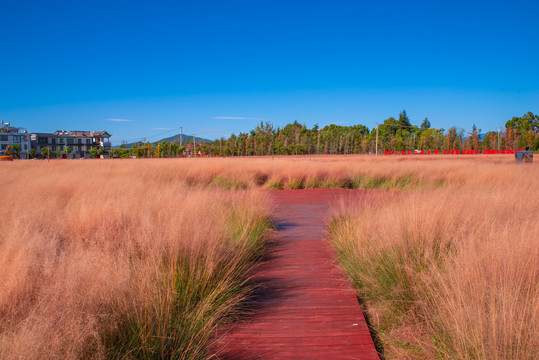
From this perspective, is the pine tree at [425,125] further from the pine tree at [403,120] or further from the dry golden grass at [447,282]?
the dry golden grass at [447,282]

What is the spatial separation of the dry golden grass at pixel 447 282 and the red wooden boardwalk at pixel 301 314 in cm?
22

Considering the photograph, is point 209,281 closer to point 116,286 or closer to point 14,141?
point 116,286

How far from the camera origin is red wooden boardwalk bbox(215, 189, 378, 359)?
2566 millimetres

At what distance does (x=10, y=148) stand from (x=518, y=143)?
112 m

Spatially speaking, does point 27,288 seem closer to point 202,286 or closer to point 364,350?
point 202,286

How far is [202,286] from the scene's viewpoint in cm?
315

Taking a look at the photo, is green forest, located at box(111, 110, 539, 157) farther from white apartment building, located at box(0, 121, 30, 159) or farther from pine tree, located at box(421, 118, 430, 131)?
white apartment building, located at box(0, 121, 30, 159)

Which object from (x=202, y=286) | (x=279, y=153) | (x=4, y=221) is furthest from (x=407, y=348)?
(x=279, y=153)

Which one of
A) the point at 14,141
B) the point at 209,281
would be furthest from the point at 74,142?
the point at 209,281

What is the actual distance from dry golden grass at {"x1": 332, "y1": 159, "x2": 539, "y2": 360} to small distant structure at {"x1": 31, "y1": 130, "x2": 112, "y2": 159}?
109586mm

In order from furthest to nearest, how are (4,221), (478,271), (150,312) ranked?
1. (4,221)
2. (478,271)
3. (150,312)

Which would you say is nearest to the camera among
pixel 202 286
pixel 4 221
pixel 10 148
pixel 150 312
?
pixel 150 312

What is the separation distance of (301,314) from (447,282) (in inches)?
47.0

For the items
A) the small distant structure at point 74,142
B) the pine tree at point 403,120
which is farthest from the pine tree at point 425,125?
the small distant structure at point 74,142
